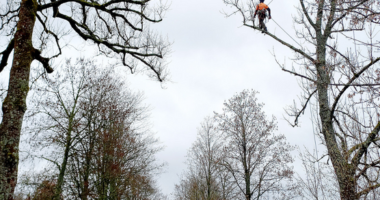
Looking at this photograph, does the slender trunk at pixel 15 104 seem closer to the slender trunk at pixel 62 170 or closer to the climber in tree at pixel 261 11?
the climber in tree at pixel 261 11

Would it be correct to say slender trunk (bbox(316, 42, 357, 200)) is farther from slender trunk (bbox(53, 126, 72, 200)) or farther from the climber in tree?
slender trunk (bbox(53, 126, 72, 200))

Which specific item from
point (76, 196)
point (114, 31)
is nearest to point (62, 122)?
point (76, 196)

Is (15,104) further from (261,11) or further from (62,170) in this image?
(62,170)

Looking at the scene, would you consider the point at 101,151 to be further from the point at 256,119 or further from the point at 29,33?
the point at 256,119

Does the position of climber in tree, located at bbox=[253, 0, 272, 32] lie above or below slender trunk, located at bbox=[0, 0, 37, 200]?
above

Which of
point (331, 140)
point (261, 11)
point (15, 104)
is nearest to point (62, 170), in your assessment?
point (15, 104)

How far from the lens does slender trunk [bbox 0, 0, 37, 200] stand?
3.46 meters

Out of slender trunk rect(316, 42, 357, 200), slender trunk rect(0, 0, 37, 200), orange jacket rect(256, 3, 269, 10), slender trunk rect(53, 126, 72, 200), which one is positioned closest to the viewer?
slender trunk rect(0, 0, 37, 200)

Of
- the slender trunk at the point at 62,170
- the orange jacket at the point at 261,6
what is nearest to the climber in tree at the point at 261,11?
the orange jacket at the point at 261,6

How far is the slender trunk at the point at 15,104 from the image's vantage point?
136 inches

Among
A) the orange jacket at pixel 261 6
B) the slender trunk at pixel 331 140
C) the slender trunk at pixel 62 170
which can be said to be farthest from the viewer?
the slender trunk at pixel 62 170

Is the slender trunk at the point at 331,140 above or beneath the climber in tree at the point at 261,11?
beneath

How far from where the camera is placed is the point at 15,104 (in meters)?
3.80

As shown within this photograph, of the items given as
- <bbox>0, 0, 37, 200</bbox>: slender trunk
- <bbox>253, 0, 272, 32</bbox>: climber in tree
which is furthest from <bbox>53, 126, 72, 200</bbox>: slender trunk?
<bbox>253, 0, 272, 32</bbox>: climber in tree
